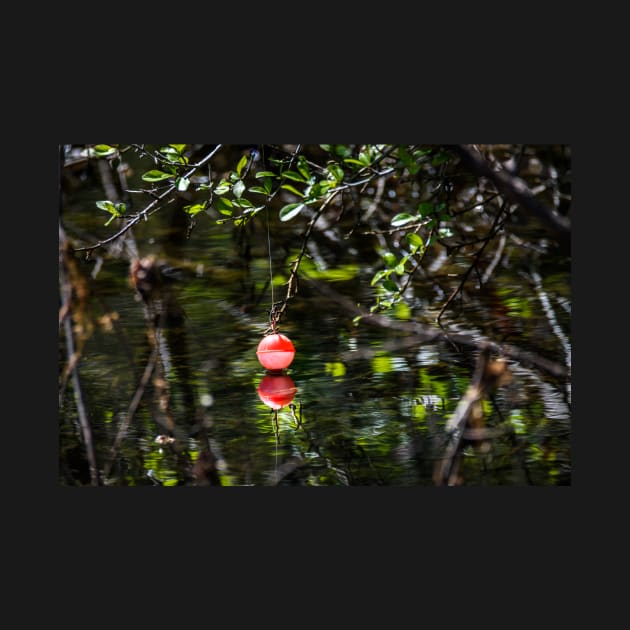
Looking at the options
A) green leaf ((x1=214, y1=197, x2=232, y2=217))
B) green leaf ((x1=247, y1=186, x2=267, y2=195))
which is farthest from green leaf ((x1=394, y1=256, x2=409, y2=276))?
green leaf ((x1=214, y1=197, x2=232, y2=217))

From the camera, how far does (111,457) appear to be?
4.29 metres

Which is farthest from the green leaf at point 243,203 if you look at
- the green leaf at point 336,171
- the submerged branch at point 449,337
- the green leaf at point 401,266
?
the green leaf at point 401,266

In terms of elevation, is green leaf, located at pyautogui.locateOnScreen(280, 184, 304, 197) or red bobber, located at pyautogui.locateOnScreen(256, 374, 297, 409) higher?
green leaf, located at pyautogui.locateOnScreen(280, 184, 304, 197)

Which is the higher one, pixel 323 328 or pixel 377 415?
pixel 323 328

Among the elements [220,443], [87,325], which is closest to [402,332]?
[220,443]

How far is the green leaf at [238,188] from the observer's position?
423 cm

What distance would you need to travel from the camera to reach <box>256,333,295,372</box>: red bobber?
4.20 meters

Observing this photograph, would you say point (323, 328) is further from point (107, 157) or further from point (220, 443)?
point (107, 157)

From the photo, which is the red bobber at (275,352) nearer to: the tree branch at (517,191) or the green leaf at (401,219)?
the green leaf at (401,219)

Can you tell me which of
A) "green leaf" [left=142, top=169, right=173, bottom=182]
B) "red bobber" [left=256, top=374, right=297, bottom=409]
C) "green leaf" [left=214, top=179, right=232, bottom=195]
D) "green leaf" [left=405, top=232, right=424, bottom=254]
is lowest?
"red bobber" [left=256, top=374, right=297, bottom=409]

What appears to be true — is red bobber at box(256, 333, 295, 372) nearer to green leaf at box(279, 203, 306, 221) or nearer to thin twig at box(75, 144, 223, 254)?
green leaf at box(279, 203, 306, 221)

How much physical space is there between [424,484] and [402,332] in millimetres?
680

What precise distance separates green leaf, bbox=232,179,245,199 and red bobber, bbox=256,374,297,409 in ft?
2.68

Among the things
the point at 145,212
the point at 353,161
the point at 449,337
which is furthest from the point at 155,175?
the point at 449,337
